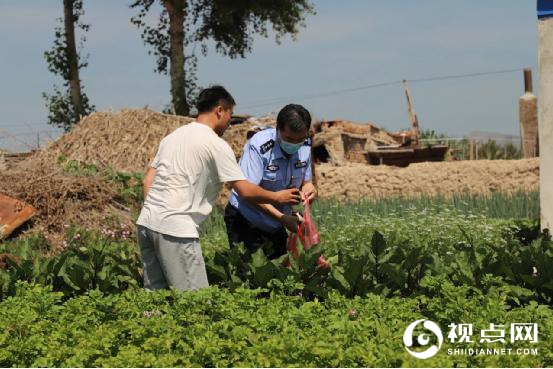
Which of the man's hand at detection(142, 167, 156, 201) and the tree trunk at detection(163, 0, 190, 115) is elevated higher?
the tree trunk at detection(163, 0, 190, 115)

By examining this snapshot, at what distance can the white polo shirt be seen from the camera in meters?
5.56

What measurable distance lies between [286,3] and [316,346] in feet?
71.1

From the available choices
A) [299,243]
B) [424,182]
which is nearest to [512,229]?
[299,243]

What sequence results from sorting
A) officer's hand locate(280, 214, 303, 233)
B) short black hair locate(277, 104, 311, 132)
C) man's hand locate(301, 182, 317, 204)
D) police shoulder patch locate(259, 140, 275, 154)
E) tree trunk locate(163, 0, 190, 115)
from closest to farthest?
short black hair locate(277, 104, 311, 132) < officer's hand locate(280, 214, 303, 233) < police shoulder patch locate(259, 140, 275, 154) < man's hand locate(301, 182, 317, 204) < tree trunk locate(163, 0, 190, 115)

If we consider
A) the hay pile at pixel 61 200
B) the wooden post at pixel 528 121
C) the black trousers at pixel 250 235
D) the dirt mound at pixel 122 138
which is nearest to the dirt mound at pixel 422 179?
the dirt mound at pixel 122 138

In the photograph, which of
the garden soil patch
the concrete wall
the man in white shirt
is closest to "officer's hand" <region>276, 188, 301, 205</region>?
the man in white shirt

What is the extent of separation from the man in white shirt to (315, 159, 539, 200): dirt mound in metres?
12.4

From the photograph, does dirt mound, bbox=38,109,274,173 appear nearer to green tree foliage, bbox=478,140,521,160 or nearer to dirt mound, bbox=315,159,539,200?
dirt mound, bbox=315,159,539,200

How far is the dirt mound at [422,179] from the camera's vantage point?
59.4ft

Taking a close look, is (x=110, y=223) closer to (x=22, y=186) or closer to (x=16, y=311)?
(x=22, y=186)

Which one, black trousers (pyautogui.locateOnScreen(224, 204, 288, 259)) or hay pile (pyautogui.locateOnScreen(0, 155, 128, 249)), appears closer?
black trousers (pyautogui.locateOnScreen(224, 204, 288, 259))

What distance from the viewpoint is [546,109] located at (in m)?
8.33

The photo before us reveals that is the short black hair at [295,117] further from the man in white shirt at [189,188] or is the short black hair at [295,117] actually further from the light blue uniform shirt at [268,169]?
the man in white shirt at [189,188]

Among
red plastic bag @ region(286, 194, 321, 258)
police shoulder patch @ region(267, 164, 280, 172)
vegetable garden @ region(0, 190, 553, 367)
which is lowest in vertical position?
vegetable garden @ region(0, 190, 553, 367)
